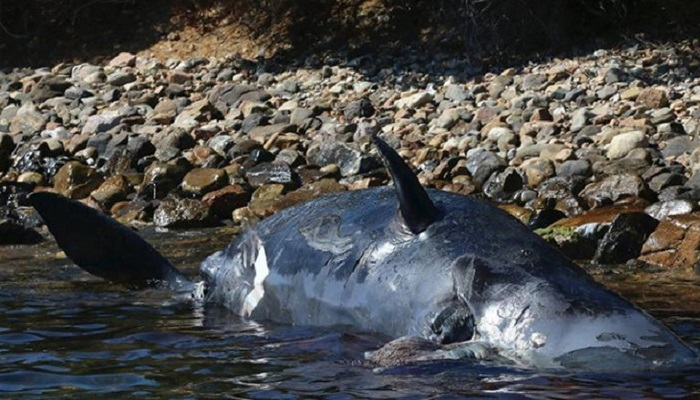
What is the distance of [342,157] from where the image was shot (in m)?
12.9

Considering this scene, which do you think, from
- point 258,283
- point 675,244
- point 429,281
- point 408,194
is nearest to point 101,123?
point 675,244

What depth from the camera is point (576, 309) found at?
461 cm

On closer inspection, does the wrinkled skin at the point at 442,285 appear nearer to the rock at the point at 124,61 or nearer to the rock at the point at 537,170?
the rock at the point at 537,170

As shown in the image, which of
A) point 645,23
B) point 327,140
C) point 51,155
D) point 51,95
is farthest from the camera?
point 51,95

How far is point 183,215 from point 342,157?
1992 mm

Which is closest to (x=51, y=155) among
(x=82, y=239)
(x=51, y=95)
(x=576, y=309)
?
(x=51, y=95)

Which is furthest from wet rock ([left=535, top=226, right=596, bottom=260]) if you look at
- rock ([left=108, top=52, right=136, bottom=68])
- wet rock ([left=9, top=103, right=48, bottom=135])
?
rock ([left=108, top=52, right=136, bottom=68])

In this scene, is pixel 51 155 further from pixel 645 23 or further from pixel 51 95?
pixel 645 23

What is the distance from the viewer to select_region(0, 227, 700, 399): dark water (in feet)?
14.6

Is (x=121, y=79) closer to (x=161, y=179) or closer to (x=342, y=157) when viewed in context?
(x=161, y=179)

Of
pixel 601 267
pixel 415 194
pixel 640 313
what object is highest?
pixel 415 194

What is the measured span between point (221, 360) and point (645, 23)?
11.8 m

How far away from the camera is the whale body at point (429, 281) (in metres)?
4.57

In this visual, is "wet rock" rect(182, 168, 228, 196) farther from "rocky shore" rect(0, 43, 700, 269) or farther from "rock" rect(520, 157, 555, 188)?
"rock" rect(520, 157, 555, 188)
